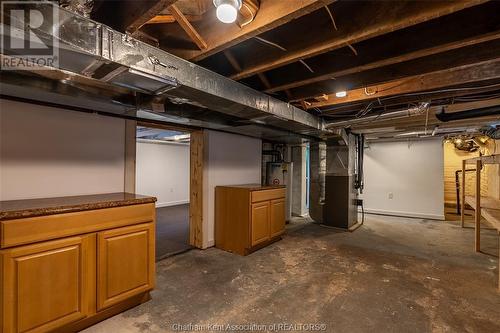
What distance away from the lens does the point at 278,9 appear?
4.23 ft

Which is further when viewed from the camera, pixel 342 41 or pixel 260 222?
pixel 260 222

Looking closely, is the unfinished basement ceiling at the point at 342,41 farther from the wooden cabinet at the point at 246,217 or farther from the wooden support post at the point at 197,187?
the wooden cabinet at the point at 246,217

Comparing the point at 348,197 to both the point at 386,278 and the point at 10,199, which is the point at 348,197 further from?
the point at 10,199

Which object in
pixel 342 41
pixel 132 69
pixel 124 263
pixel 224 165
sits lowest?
pixel 124 263

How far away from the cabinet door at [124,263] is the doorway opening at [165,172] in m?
2.94

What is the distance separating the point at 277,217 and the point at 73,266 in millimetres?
2692

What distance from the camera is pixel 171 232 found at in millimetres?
4332

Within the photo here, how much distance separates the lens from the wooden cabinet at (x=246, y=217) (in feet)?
10.8

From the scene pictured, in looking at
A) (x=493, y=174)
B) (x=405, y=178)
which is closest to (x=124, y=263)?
(x=405, y=178)

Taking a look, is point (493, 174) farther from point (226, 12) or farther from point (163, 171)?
point (163, 171)

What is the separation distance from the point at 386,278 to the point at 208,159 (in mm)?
2647
